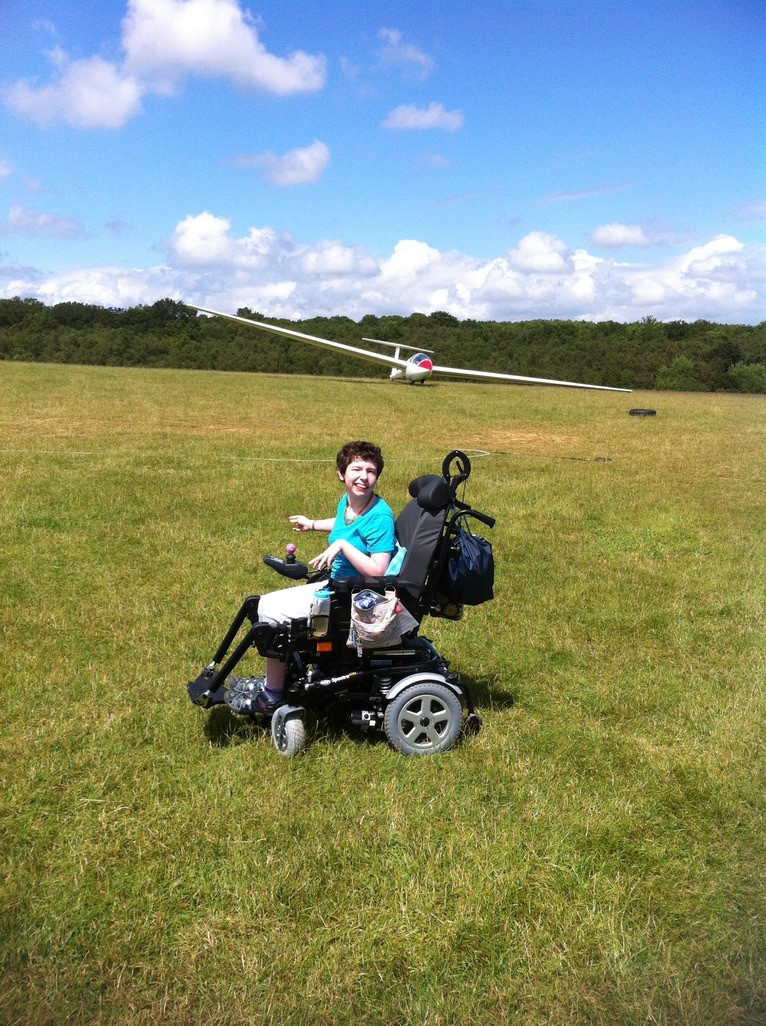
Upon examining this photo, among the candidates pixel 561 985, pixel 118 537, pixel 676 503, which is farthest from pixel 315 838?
pixel 676 503

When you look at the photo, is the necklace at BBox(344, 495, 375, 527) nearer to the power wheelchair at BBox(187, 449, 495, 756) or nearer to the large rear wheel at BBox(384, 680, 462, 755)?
the power wheelchair at BBox(187, 449, 495, 756)

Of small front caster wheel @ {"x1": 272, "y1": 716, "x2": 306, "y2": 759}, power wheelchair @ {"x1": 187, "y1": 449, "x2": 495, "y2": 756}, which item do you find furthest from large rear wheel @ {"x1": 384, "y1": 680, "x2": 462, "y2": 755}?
small front caster wheel @ {"x1": 272, "y1": 716, "x2": 306, "y2": 759}

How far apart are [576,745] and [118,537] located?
21.0ft

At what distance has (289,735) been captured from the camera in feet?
14.4

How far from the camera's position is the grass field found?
286 centimetres

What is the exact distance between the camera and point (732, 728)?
4965mm

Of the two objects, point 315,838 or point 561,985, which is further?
point 315,838

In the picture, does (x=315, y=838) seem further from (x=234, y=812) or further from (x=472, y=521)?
(x=472, y=521)

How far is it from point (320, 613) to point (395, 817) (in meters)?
1.13

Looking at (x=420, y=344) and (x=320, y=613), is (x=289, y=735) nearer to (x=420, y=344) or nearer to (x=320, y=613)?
(x=320, y=613)

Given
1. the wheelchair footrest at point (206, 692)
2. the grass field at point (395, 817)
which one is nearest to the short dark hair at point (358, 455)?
the wheelchair footrest at point (206, 692)

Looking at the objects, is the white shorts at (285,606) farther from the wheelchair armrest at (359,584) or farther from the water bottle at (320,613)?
the wheelchair armrest at (359,584)

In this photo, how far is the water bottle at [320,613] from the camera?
14.6 feet

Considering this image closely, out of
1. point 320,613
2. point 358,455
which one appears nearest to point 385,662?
point 320,613
